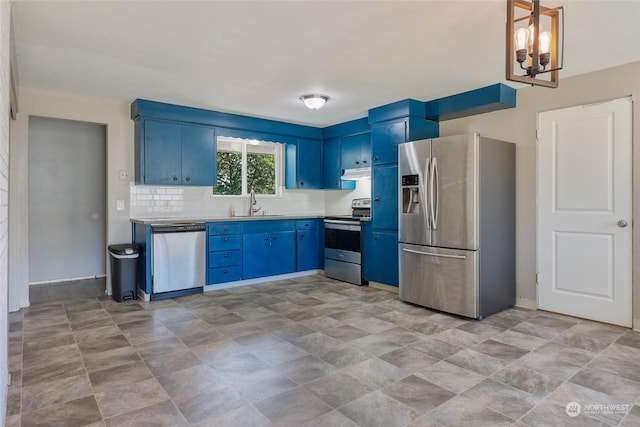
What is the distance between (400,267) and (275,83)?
2.36 meters

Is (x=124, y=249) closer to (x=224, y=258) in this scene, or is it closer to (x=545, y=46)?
(x=224, y=258)

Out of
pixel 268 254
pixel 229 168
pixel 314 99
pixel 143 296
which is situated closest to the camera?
pixel 314 99

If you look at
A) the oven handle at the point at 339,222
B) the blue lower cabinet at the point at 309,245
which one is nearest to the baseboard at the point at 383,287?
the oven handle at the point at 339,222

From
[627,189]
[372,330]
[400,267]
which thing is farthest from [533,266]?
[372,330]

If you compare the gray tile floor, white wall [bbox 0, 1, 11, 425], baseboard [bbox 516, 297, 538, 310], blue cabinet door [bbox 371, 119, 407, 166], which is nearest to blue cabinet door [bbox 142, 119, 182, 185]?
the gray tile floor

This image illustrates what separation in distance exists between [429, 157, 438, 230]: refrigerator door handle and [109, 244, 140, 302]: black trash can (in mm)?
3273

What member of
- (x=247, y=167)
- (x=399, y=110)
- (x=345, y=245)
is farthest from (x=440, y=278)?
(x=247, y=167)

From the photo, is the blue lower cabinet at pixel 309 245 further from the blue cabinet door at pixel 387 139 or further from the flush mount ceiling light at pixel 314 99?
the flush mount ceiling light at pixel 314 99

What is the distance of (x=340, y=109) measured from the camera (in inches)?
194

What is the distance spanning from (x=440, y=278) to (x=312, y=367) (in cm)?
181

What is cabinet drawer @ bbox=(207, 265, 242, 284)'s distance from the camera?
4723 mm

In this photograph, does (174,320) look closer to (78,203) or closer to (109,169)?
(109,169)

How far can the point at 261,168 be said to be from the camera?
5.93 m

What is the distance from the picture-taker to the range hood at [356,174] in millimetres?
5377
